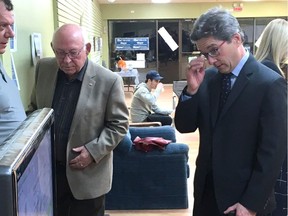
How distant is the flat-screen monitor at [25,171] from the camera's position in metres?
0.41

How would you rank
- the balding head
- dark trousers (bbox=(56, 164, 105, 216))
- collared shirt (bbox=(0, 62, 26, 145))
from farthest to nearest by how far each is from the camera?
1. dark trousers (bbox=(56, 164, 105, 216))
2. the balding head
3. collared shirt (bbox=(0, 62, 26, 145))

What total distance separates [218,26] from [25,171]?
1.26 metres

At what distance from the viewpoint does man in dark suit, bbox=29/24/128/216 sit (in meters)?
2.13

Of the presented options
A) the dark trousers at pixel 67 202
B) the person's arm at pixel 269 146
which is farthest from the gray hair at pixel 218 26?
the dark trousers at pixel 67 202

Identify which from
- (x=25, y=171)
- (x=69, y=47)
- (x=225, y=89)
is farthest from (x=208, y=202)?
(x=25, y=171)

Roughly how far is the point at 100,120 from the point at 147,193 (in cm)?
204

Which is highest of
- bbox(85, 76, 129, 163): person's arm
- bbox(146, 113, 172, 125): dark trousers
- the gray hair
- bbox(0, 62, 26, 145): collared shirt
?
the gray hair

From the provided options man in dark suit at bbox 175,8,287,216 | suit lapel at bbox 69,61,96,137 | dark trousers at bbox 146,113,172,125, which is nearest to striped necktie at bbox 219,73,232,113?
man in dark suit at bbox 175,8,287,216

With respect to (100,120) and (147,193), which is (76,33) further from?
(147,193)

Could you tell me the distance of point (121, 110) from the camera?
7.36 ft

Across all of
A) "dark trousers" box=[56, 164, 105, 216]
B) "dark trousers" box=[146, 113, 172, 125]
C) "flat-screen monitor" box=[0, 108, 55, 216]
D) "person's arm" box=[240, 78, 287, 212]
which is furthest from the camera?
"dark trousers" box=[146, 113, 172, 125]

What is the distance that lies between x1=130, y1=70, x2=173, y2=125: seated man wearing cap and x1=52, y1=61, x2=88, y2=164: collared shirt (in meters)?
3.77

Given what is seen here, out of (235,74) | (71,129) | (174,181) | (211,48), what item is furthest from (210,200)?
(174,181)

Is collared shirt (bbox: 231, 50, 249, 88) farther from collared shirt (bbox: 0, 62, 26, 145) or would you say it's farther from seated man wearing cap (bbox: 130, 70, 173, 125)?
seated man wearing cap (bbox: 130, 70, 173, 125)
